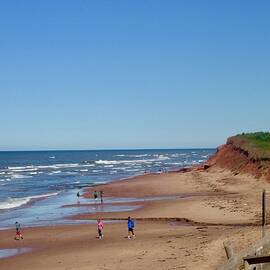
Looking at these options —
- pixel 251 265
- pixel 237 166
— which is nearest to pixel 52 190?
pixel 237 166

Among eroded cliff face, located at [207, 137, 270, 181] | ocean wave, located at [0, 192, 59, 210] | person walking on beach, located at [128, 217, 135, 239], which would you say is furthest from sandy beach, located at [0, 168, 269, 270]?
ocean wave, located at [0, 192, 59, 210]

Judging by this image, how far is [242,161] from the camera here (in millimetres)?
68438

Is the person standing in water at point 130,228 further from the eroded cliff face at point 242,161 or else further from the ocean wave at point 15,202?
the eroded cliff face at point 242,161

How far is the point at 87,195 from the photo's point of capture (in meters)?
54.1

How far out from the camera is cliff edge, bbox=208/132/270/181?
2227 inches

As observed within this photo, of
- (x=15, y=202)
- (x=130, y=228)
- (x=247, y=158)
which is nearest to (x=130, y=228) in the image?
(x=130, y=228)

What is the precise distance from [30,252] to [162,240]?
6487 mm

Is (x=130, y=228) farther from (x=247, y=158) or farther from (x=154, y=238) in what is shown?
(x=247, y=158)

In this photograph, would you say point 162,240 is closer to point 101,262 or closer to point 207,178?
point 101,262

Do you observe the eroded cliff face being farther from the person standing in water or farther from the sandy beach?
the person standing in water

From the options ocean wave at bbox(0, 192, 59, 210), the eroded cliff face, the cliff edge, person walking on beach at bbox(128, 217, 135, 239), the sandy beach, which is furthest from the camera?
the cliff edge

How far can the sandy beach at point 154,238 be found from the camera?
21031 millimetres

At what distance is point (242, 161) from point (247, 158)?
183 cm

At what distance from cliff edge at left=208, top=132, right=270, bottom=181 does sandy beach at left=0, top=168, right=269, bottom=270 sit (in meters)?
9.58
